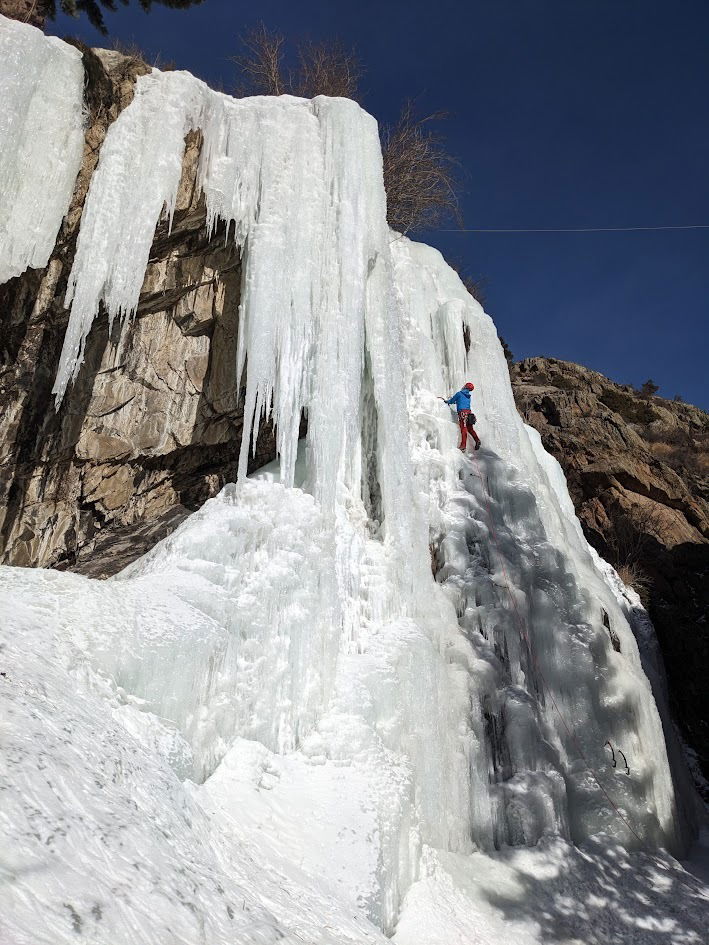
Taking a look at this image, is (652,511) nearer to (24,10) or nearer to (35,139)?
(35,139)

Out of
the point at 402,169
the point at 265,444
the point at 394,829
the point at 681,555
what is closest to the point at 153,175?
the point at 265,444

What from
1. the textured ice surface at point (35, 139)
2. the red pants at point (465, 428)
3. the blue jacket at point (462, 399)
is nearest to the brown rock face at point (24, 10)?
the textured ice surface at point (35, 139)

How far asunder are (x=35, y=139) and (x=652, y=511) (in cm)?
1217

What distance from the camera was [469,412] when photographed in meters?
8.73

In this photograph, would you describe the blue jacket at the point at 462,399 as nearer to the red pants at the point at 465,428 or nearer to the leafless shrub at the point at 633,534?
the red pants at the point at 465,428

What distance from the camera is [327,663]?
5266 millimetres

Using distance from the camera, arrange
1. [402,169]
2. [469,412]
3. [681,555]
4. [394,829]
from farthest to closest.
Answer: [681,555] → [402,169] → [469,412] → [394,829]

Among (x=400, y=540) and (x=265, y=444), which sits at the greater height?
(x=265, y=444)

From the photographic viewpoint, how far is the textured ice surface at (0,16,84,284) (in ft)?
21.5

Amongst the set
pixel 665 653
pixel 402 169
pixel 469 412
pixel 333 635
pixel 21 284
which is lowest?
pixel 333 635

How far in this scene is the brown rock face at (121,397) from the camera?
24.3 feet

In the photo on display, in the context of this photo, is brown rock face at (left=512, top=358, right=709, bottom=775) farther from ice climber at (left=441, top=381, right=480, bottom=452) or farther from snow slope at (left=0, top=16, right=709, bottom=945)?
ice climber at (left=441, top=381, right=480, bottom=452)

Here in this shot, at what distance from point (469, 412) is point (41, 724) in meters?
6.94

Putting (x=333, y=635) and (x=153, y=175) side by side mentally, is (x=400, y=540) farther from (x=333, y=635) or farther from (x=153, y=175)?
(x=153, y=175)
